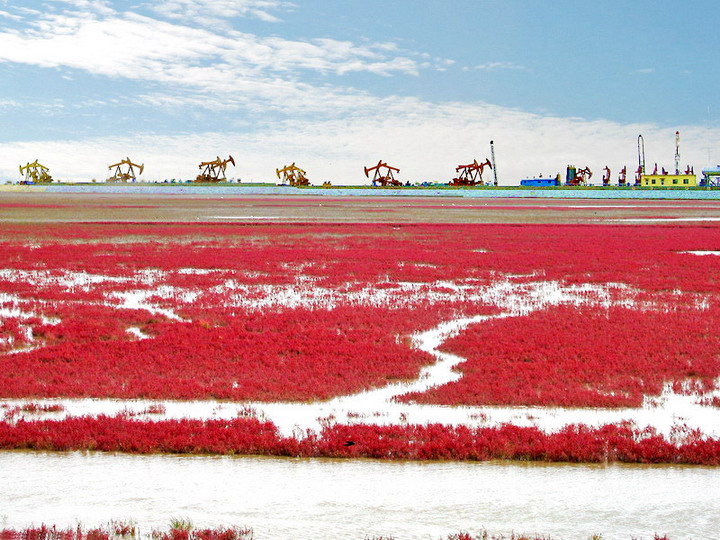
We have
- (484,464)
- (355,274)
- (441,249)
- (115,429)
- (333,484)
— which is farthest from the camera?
(441,249)

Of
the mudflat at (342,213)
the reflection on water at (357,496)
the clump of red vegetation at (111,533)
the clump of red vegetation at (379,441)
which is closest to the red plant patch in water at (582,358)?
the clump of red vegetation at (379,441)

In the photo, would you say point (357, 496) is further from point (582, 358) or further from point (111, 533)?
point (582, 358)

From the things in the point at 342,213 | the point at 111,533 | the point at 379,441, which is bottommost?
the point at 111,533

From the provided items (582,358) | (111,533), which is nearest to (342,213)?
(582,358)

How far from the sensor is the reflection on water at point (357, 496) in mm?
7422

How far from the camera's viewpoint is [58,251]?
35.8 m

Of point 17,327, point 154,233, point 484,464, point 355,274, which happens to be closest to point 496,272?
point 355,274

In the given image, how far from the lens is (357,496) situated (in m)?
8.10

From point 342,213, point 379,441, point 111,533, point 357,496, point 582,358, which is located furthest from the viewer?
point 342,213

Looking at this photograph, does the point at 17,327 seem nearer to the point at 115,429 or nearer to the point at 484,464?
the point at 115,429

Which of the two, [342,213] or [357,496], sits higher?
[342,213]

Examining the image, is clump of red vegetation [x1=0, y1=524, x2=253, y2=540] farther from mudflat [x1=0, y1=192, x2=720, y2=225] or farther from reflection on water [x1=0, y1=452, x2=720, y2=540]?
mudflat [x1=0, y1=192, x2=720, y2=225]

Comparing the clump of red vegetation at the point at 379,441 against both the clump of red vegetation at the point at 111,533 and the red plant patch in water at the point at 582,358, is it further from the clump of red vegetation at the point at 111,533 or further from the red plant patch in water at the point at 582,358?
the clump of red vegetation at the point at 111,533

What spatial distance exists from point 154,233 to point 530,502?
43561 millimetres
